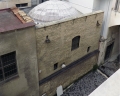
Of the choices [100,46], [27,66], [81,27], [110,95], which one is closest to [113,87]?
[110,95]

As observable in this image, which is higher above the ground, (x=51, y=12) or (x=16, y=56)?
(x=51, y=12)

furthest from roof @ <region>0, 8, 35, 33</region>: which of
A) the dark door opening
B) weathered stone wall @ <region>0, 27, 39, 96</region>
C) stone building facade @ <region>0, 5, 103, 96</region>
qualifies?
the dark door opening

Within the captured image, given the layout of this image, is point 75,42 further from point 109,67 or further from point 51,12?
point 109,67

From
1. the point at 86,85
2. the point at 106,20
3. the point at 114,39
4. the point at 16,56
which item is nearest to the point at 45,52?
the point at 16,56

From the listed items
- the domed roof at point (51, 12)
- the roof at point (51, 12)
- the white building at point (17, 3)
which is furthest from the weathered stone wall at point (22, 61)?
the white building at point (17, 3)

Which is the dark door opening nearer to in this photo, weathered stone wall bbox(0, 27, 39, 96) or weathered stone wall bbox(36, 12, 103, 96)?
weathered stone wall bbox(36, 12, 103, 96)

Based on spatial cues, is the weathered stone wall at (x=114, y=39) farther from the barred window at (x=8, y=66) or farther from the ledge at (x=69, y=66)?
the barred window at (x=8, y=66)

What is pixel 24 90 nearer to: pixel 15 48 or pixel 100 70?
pixel 15 48

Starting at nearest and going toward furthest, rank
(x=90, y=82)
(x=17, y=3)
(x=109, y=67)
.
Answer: (x=17, y=3), (x=90, y=82), (x=109, y=67)
